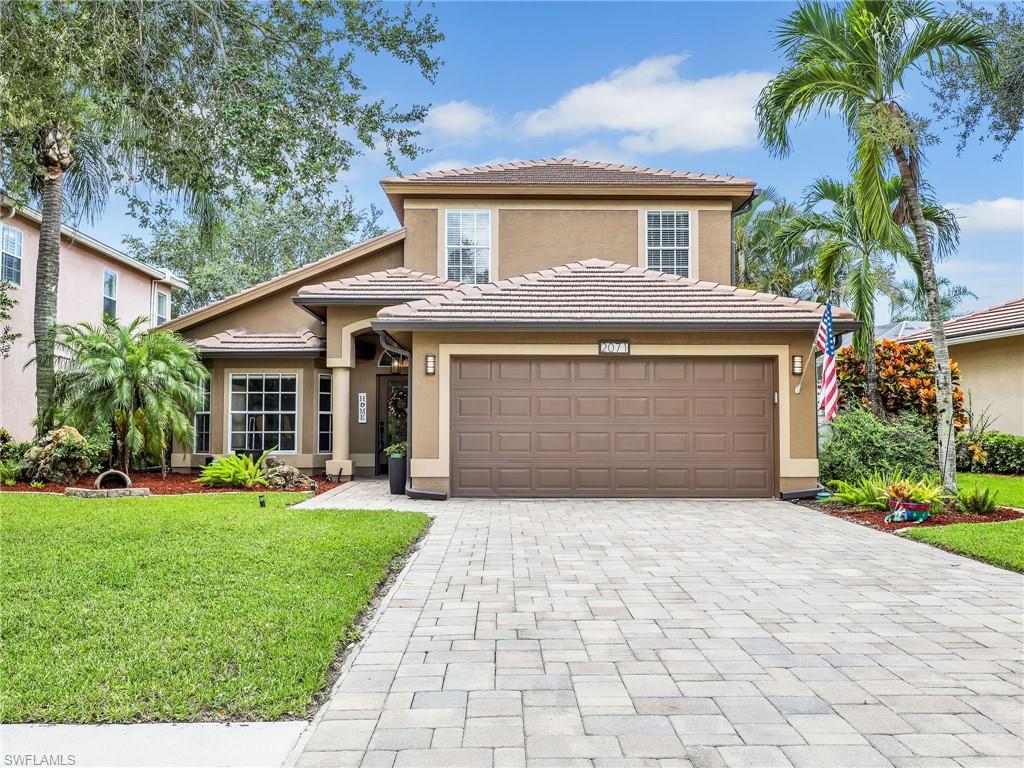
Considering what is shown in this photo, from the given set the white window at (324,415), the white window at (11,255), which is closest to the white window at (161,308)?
the white window at (11,255)

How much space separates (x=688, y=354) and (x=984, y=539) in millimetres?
5089

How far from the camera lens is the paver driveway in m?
3.03

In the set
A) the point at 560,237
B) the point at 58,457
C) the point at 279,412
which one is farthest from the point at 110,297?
the point at 560,237

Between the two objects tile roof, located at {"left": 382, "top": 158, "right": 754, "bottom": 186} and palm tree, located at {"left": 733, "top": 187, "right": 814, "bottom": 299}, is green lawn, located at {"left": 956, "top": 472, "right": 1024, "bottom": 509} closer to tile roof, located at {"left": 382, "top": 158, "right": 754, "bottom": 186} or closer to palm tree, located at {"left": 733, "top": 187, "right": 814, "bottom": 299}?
tile roof, located at {"left": 382, "top": 158, "right": 754, "bottom": 186}

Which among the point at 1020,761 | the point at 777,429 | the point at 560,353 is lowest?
the point at 1020,761

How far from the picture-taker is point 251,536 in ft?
24.6

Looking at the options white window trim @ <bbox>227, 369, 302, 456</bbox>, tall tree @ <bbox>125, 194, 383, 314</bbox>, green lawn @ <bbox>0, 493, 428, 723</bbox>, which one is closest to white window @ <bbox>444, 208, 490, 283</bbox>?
white window trim @ <bbox>227, 369, 302, 456</bbox>

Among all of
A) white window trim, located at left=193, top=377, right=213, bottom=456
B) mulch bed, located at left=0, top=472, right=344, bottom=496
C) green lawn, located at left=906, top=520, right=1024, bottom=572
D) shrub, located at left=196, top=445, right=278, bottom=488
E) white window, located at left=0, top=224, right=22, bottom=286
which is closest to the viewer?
green lawn, located at left=906, top=520, right=1024, bottom=572

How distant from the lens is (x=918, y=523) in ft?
29.4

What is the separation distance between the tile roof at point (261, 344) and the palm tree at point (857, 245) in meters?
10.5

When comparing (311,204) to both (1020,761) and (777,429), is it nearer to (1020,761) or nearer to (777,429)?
(1020,761)

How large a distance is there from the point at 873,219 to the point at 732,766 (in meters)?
9.71

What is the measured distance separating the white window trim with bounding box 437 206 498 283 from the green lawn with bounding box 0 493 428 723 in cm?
818

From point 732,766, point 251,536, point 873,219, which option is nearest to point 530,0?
point 873,219
